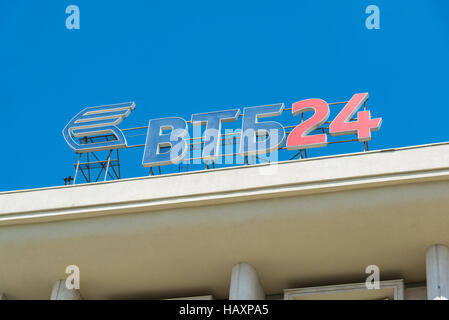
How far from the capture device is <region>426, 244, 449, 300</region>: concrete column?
16.5m

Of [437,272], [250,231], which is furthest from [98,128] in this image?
[437,272]

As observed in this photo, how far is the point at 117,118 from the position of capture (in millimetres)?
21656

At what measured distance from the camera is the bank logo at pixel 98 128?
20.8 m

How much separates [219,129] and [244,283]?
4075 millimetres

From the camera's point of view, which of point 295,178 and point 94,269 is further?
point 94,269

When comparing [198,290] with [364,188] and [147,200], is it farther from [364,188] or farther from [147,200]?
[364,188]

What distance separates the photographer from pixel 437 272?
16891 millimetres

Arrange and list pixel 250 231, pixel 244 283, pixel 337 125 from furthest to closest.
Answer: pixel 337 125 → pixel 244 283 → pixel 250 231

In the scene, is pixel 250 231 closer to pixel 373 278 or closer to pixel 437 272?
pixel 373 278

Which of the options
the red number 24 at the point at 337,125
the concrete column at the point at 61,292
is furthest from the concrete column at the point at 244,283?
the concrete column at the point at 61,292

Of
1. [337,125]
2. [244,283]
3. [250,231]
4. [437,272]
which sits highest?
[337,125]

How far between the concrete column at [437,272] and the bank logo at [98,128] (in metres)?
7.72
